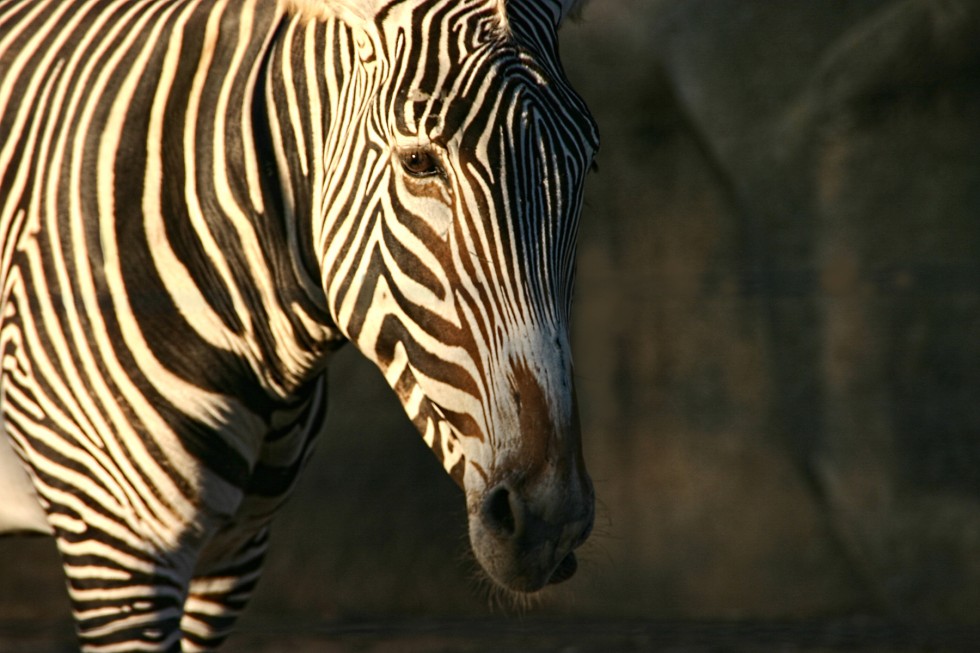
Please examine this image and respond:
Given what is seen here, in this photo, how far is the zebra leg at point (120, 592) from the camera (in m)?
1.93

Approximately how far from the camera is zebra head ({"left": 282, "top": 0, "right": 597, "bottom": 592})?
1.65 m

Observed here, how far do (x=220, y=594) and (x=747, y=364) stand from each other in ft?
8.97

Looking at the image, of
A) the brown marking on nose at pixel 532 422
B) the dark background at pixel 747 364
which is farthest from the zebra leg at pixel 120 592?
the dark background at pixel 747 364

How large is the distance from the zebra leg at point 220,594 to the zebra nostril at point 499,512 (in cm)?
79

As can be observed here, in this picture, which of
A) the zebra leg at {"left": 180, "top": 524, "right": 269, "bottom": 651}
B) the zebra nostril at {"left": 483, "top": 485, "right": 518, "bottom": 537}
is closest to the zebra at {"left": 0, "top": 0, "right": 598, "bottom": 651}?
the zebra nostril at {"left": 483, "top": 485, "right": 518, "bottom": 537}

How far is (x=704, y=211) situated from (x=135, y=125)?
3.02 metres

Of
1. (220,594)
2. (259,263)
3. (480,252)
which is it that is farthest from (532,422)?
(220,594)

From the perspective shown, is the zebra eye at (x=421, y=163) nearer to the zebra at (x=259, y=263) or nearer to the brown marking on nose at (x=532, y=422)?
the zebra at (x=259, y=263)

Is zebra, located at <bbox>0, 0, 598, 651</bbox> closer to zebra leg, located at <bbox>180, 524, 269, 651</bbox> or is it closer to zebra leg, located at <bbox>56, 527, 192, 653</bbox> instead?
zebra leg, located at <bbox>56, 527, 192, 653</bbox>

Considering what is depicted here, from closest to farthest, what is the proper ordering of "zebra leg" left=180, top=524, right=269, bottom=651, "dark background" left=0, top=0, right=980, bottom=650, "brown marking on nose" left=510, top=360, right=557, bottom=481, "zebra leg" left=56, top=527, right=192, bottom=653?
"brown marking on nose" left=510, top=360, right=557, bottom=481 → "zebra leg" left=56, top=527, right=192, bottom=653 → "zebra leg" left=180, top=524, right=269, bottom=651 → "dark background" left=0, top=0, right=980, bottom=650

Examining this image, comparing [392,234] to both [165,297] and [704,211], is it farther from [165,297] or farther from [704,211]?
[704,211]

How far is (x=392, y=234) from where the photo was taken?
1.74 metres

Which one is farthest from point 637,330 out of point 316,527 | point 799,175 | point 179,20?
point 179,20

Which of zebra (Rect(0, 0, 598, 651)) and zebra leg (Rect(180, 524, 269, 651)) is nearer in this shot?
zebra (Rect(0, 0, 598, 651))
